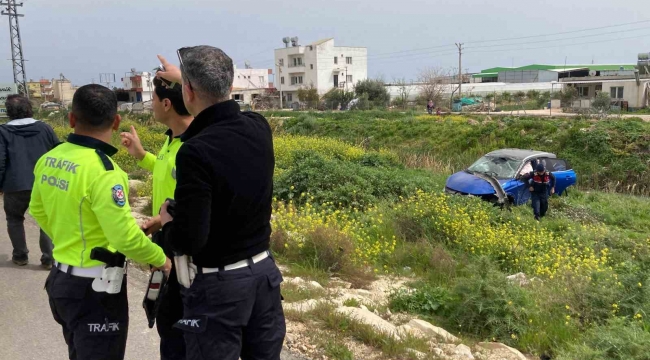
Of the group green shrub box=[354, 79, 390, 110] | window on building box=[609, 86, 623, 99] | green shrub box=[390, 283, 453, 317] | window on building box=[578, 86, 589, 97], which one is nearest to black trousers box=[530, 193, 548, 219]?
green shrub box=[390, 283, 453, 317]

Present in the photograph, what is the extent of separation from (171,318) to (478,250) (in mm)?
6272

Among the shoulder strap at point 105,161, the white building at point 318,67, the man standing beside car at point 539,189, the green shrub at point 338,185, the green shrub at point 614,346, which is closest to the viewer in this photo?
the shoulder strap at point 105,161

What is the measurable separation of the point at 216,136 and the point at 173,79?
0.87 meters

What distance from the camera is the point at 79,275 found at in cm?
254

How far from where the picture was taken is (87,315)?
8.28ft

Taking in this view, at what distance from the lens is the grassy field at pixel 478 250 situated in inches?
190

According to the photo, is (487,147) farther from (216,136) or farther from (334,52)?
(334,52)

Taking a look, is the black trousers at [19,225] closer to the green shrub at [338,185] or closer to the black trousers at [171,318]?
the black trousers at [171,318]

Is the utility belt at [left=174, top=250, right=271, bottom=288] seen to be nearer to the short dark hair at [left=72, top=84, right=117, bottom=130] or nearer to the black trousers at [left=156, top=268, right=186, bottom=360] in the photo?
the black trousers at [left=156, top=268, right=186, bottom=360]

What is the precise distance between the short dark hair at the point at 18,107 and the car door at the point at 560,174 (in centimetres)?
1234

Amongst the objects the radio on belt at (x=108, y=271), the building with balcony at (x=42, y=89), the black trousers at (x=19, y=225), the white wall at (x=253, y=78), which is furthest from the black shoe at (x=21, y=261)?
the building with balcony at (x=42, y=89)

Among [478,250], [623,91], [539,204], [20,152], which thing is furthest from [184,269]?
[623,91]

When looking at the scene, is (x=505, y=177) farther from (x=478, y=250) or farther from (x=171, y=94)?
(x=171, y=94)

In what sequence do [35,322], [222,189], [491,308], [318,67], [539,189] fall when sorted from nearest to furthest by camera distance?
[222,189] < [35,322] < [491,308] < [539,189] < [318,67]
